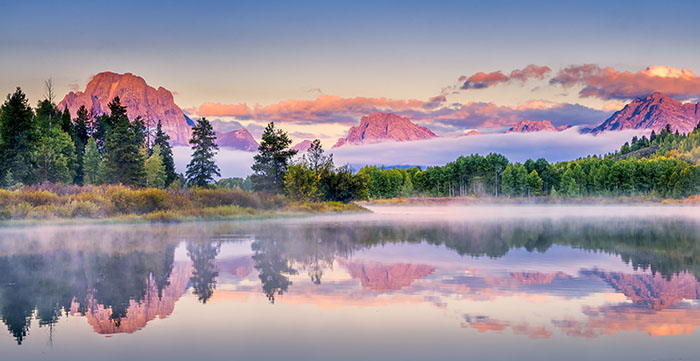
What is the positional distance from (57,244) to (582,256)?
23.2 metres

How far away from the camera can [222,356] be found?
8531 mm

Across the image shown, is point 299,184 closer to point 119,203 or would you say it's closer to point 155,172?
point 119,203

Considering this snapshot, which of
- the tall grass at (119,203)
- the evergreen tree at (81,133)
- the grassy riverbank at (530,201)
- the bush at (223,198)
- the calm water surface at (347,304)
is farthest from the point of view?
the grassy riverbank at (530,201)

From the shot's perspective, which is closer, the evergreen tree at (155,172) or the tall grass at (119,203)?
the tall grass at (119,203)

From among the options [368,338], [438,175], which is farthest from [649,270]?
[438,175]

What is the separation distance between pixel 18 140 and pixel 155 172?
27.0 metres

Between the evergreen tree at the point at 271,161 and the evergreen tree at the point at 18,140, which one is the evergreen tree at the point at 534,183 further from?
the evergreen tree at the point at 18,140

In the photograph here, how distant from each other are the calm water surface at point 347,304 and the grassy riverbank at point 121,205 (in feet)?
47.3

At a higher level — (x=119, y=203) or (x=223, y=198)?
(x=223, y=198)

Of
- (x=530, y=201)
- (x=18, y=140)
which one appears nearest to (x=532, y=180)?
(x=530, y=201)

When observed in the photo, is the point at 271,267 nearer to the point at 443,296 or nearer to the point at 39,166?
the point at 443,296

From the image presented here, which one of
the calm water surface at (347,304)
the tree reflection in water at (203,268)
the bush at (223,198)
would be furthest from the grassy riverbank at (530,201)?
the calm water surface at (347,304)

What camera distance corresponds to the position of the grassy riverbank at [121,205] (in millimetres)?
37219

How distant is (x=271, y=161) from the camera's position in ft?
256
